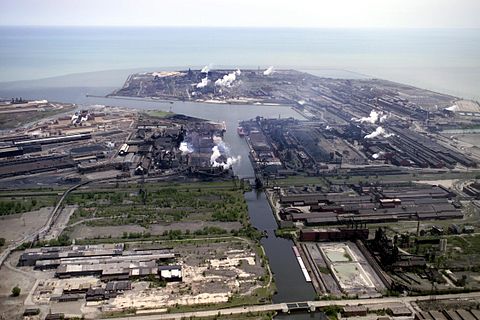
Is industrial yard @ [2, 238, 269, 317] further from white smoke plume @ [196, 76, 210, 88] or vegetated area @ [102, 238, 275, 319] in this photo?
white smoke plume @ [196, 76, 210, 88]

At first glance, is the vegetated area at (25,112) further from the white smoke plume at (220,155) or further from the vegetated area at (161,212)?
the vegetated area at (161,212)

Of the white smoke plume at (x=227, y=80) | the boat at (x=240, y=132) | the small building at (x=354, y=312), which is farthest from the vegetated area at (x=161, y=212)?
the white smoke plume at (x=227, y=80)

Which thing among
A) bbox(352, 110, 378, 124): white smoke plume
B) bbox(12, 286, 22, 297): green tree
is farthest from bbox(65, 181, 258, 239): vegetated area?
bbox(352, 110, 378, 124): white smoke plume

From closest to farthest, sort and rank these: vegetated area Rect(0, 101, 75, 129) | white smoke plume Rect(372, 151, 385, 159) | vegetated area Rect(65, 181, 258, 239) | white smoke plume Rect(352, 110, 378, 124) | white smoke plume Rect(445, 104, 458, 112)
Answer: vegetated area Rect(65, 181, 258, 239) < white smoke plume Rect(372, 151, 385, 159) < vegetated area Rect(0, 101, 75, 129) < white smoke plume Rect(352, 110, 378, 124) < white smoke plume Rect(445, 104, 458, 112)

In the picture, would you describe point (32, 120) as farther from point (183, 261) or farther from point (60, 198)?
point (183, 261)

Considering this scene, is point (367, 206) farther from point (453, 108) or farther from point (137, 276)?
point (453, 108)

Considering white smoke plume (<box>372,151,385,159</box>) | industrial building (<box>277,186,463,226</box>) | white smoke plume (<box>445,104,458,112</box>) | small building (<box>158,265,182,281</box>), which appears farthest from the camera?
white smoke plume (<box>445,104,458,112</box>)

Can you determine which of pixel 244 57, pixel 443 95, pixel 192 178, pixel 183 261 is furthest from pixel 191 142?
pixel 244 57
